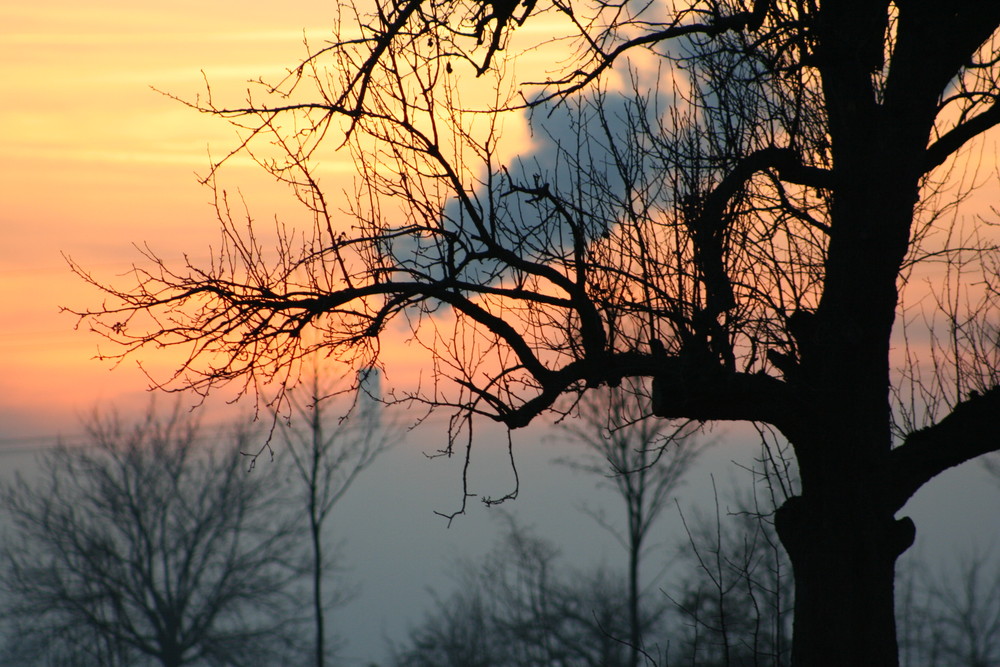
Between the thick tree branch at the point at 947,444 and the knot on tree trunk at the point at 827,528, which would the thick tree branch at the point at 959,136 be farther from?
the knot on tree trunk at the point at 827,528

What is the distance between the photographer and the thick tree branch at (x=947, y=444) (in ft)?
18.6

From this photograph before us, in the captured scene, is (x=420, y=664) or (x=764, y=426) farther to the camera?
(x=420, y=664)

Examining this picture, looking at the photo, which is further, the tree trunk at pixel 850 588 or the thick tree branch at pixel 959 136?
the thick tree branch at pixel 959 136

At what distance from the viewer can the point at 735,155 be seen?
21.5ft

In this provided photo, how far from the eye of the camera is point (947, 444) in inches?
226

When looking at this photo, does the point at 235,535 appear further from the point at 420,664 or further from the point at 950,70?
the point at 950,70

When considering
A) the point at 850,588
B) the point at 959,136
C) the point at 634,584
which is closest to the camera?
the point at 850,588

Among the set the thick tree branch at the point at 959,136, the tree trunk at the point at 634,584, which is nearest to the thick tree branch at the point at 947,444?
the thick tree branch at the point at 959,136

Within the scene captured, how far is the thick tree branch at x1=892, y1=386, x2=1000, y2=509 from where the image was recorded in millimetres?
5676

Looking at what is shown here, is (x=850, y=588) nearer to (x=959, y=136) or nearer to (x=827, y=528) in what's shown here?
(x=827, y=528)

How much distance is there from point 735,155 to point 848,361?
5.07 ft

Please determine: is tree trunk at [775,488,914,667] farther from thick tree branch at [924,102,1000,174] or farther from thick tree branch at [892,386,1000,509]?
thick tree branch at [924,102,1000,174]

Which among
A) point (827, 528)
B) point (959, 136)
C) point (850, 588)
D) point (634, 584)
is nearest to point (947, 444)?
point (827, 528)

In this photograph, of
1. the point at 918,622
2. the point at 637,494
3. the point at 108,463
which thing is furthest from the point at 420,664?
the point at 918,622
